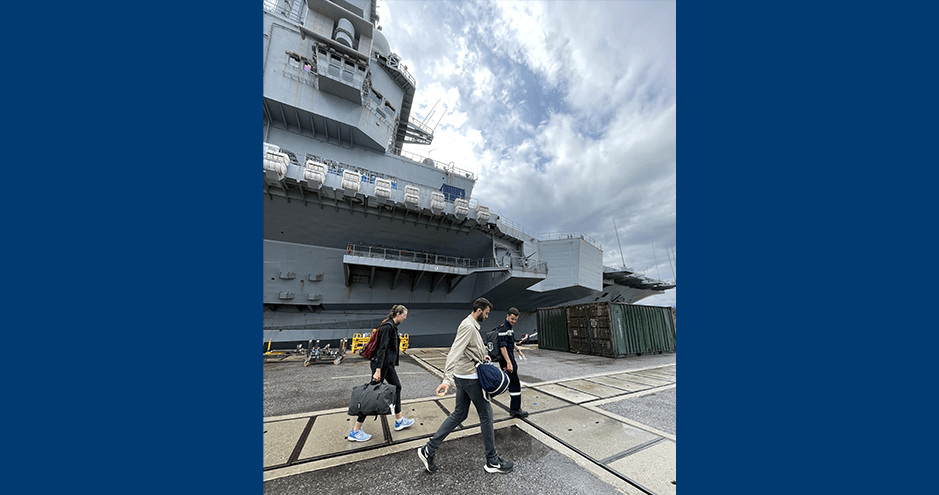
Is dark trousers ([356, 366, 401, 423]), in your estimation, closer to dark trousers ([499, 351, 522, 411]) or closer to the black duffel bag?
the black duffel bag

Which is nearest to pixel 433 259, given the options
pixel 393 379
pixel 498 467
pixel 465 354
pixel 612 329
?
pixel 612 329

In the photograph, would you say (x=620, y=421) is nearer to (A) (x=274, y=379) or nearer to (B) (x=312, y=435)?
(B) (x=312, y=435)

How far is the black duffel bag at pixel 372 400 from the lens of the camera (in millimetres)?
3318

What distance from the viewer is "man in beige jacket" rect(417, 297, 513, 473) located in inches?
113

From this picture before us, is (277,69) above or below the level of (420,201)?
above

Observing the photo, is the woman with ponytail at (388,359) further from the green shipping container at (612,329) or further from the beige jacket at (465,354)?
the green shipping container at (612,329)

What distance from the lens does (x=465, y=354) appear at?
3.01 m

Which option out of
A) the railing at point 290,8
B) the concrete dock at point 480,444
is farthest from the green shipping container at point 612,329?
the railing at point 290,8

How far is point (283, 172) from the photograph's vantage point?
464 inches

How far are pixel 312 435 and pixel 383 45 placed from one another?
80.2 feet

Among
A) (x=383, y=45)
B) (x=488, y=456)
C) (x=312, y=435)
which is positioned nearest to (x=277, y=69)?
(x=383, y=45)

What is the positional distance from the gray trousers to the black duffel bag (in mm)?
721

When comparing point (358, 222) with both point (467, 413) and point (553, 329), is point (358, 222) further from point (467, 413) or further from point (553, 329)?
point (467, 413)

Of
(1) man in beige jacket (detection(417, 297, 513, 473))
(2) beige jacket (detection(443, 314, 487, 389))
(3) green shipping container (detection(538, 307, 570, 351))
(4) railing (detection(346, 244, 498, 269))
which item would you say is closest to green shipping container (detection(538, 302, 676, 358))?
(3) green shipping container (detection(538, 307, 570, 351))
